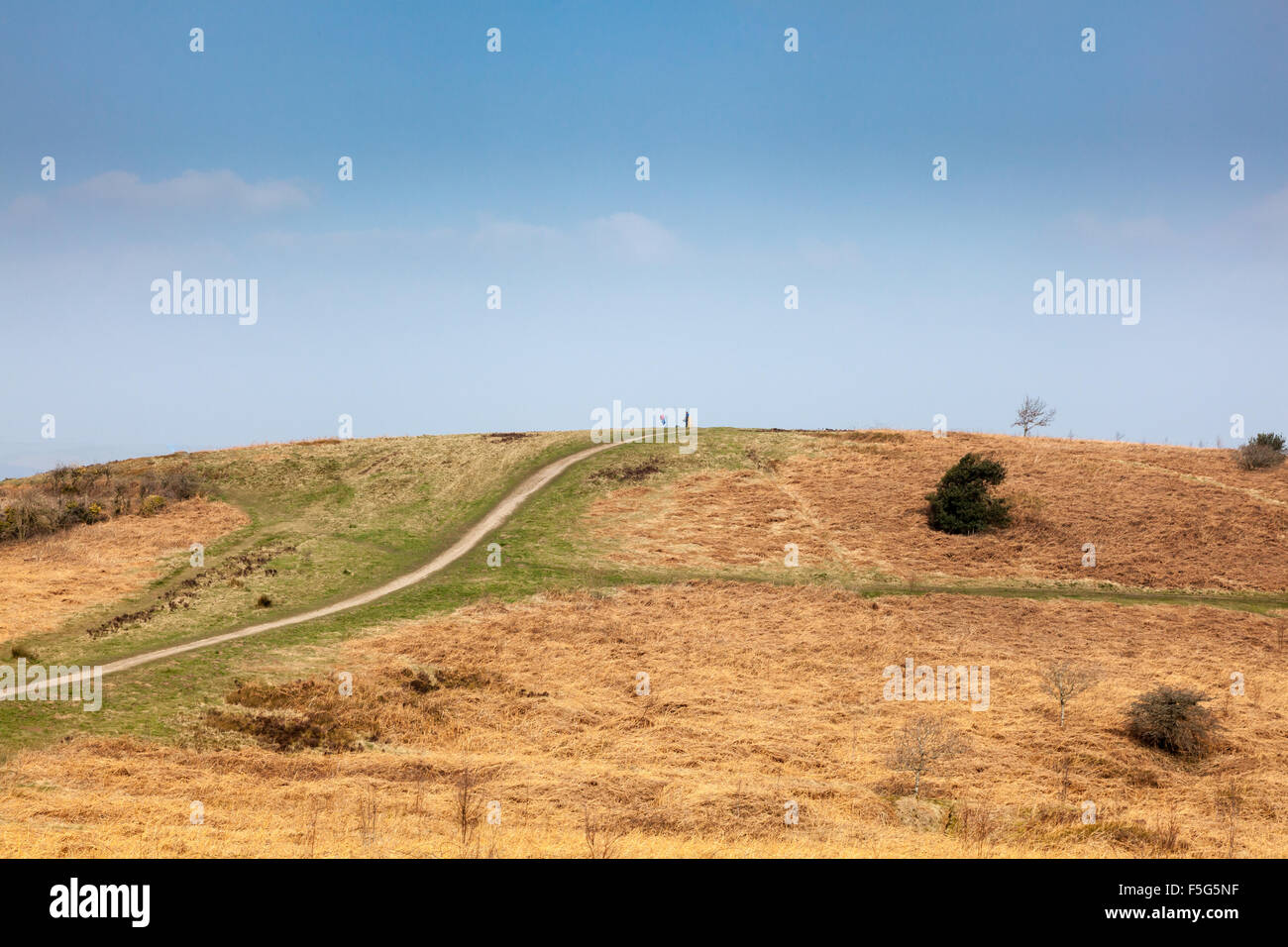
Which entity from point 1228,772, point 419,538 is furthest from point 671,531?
point 1228,772

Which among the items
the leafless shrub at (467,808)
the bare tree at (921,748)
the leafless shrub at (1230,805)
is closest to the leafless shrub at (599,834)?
→ the leafless shrub at (467,808)

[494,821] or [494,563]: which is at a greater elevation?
[494,563]

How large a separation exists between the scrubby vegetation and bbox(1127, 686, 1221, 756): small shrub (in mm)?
51127

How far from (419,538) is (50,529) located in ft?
64.0

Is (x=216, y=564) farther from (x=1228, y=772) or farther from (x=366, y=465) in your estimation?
(x=1228, y=772)

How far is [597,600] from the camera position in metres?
35.4

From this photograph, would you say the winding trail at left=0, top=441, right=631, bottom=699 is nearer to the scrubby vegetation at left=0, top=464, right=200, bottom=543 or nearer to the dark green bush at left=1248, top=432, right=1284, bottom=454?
the scrubby vegetation at left=0, top=464, right=200, bottom=543

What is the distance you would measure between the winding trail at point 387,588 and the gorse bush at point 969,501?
25.3 metres

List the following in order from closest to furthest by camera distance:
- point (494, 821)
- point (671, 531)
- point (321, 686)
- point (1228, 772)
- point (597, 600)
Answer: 1. point (494, 821)
2. point (1228, 772)
3. point (321, 686)
4. point (597, 600)
5. point (671, 531)

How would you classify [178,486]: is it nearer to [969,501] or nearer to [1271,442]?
[969,501]

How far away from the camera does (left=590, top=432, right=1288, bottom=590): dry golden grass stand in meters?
40.0

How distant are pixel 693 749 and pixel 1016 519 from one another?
30870 mm

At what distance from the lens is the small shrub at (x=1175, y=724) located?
22797 millimetres

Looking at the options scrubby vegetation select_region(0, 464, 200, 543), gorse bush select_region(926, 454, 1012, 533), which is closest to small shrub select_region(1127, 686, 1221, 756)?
gorse bush select_region(926, 454, 1012, 533)
